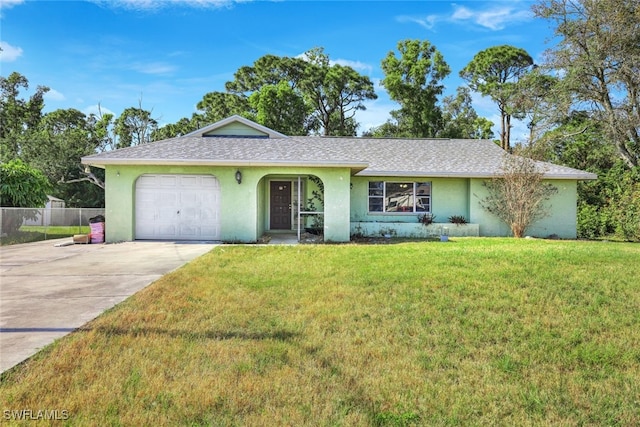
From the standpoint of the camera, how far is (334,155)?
45.5 ft

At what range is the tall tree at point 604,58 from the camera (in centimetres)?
1806

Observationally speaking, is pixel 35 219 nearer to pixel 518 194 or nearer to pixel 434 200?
pixel 434 200

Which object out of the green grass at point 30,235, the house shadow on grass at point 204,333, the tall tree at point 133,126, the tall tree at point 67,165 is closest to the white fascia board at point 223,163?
the green grass at point 30,235

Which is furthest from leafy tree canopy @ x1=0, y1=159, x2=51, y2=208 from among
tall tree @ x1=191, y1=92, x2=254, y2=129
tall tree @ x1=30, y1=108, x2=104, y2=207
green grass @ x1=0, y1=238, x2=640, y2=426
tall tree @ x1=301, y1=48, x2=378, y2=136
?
tall tree @ x1=301, y1=48, x2=378, y2=136

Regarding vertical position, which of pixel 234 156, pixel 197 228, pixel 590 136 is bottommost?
pixel 197 228

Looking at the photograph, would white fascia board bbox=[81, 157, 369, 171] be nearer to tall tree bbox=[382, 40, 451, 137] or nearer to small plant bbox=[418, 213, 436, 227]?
small plant bbox=[418, 213, 436, 227]

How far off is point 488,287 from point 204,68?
2190cm

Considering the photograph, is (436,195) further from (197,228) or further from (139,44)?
(139,44)

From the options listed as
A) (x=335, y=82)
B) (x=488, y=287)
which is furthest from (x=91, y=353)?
(x=335, y=82)

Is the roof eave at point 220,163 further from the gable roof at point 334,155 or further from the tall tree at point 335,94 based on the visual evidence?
the tall tree at point 335,94

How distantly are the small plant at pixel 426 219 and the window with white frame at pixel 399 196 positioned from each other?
1.04 feet

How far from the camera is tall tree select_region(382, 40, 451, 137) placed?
30.5 metres

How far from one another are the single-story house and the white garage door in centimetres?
4

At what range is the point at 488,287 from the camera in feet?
20.3
